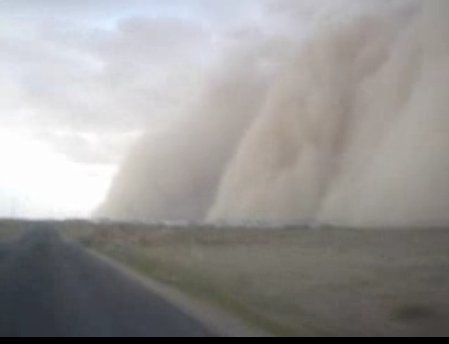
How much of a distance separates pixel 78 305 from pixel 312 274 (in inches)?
529

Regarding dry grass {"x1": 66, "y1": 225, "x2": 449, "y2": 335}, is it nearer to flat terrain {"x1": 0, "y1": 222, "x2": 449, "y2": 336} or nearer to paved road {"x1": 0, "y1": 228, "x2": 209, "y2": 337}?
flat terrain {"x1": 0, "y1": 222, "x2": 449, "y2": 336}

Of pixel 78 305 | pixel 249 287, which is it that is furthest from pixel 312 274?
pixel 78 305

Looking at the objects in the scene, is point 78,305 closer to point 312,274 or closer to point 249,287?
point 249,287

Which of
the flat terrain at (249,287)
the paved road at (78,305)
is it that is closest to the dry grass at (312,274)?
the flat terrain at (249,287)

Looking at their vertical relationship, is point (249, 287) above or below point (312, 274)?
below

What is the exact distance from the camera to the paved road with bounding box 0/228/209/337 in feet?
45.1

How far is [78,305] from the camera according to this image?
1669cm

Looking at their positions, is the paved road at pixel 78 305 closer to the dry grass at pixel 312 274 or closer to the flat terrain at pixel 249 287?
the flat terrain at pixel 249 287

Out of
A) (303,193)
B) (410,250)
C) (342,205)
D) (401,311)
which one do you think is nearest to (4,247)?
(410,250)

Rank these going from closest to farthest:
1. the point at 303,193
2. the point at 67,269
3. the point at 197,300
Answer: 1. the point at 197,300
2. the point at 67,269
3. the point at 303,193

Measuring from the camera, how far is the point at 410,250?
3719 cm

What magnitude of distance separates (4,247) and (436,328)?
76.3 ft
